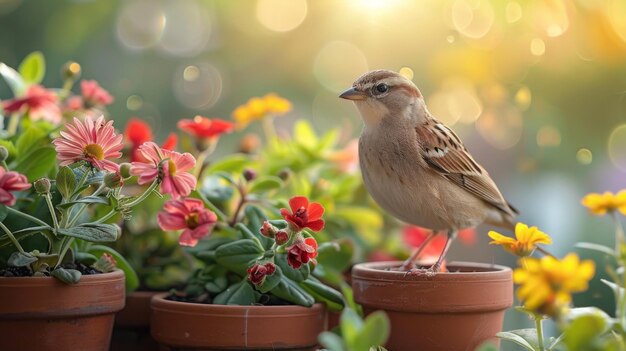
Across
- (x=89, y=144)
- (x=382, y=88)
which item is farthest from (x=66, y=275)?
(x=382, y=88)

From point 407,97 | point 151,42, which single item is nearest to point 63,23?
point 151,42

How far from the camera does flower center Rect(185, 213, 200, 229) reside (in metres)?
1.74

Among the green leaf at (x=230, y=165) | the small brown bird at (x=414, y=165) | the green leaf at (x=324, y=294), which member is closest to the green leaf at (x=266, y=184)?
the green leaf at (x=230, y=165)

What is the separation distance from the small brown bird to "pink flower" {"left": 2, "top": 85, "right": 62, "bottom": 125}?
91 centimetres

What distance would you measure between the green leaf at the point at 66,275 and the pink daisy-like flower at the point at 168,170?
0.89ft

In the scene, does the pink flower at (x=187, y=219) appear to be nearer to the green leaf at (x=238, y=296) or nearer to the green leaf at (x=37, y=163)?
the green leaf at (x=238, y=296)

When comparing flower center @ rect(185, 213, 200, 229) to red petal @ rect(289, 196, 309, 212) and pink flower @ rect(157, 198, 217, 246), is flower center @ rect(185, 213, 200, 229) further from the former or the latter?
red petal @ rect(289, 196, 309, 212)

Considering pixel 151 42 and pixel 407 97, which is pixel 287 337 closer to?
pixel 407 97

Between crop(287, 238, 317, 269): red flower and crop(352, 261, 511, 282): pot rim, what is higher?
crop(287, 238, 317, 269): red flower

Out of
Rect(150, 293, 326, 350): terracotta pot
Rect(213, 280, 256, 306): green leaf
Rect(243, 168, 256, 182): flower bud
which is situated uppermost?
Rect(243, 168, 256, 182): flower bud

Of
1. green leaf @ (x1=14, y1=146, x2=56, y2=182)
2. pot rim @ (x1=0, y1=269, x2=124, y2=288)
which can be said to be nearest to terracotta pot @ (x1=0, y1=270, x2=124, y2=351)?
pot rim @ (x1=0, y1=269, x2=124, y2=288)

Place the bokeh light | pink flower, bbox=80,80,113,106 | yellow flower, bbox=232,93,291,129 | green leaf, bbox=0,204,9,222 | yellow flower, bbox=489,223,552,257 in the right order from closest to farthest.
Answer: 1. yellow flower, bbox=489,223,552,257
2. green leaf, bbox=0,204,9,222
3. pink flower, bbox=80,80,113,106
4. yellow flower, bbox=232,93,291,129
5. the bokeh light

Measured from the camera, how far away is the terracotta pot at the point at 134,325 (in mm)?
2115

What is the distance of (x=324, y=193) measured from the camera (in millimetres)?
2547
